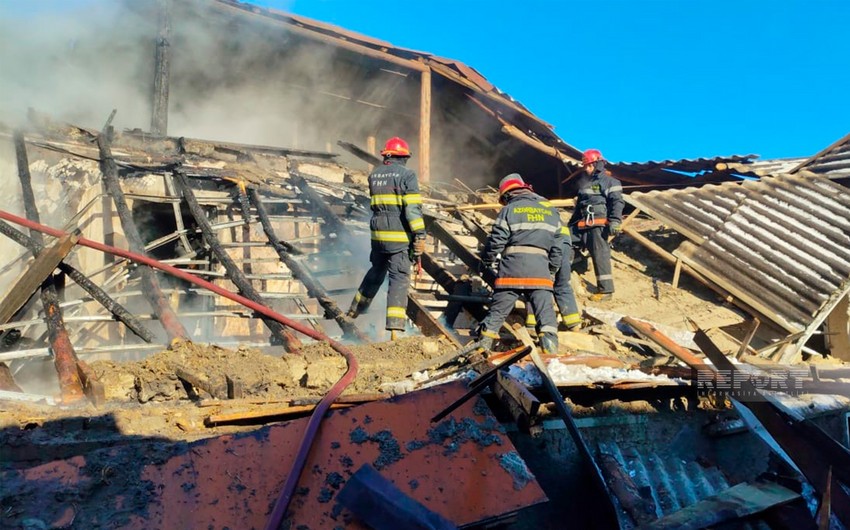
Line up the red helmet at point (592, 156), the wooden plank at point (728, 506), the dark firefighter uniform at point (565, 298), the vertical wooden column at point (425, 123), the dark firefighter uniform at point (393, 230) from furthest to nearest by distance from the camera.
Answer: the vertical wooden column at point (425, 123)
the red helmet at point (592, 156)
the dark firefighter uniform at point (565, 298)
the dark firefighter uniform at point (393, 230)
the wooden plank at point (728, 506)

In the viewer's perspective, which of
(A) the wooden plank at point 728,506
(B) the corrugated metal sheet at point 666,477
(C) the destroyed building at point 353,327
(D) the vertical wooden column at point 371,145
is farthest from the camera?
(D) the vertical wooden column at point 371,145

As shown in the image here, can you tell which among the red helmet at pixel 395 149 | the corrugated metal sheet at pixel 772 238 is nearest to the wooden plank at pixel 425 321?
the red helmet at pixel 395 149

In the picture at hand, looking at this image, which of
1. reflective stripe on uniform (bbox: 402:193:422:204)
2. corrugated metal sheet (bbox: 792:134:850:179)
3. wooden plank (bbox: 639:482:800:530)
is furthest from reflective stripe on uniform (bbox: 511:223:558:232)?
corrugated metal sheet (bbox: 792:134:850:179)

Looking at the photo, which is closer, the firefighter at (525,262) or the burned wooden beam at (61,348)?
the burned wooden beam at (61,348)

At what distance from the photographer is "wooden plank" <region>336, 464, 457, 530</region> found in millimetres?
1765

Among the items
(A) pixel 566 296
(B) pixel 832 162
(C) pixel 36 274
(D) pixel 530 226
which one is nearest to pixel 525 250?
(D) pixel 530 226

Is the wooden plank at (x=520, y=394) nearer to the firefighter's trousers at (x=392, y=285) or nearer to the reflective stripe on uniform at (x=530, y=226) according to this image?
the firefighter's trousers at (x=392, y=285)

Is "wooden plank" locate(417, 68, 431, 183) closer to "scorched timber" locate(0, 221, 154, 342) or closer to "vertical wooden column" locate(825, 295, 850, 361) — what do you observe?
"scorched timber" locate(0, 221, 154, 342)

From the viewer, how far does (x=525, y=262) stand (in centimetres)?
469

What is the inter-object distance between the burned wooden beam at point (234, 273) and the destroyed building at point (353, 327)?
3 cm

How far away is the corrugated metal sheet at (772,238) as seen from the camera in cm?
607

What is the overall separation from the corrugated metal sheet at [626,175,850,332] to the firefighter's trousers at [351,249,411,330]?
4062mm

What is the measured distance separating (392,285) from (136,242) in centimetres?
217

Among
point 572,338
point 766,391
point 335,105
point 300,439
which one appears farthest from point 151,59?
point 766,391
